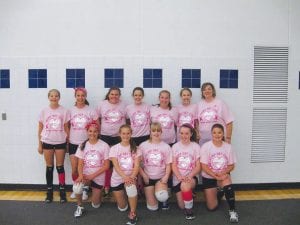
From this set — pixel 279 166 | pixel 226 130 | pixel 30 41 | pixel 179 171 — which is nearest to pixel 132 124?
pixel 179 171

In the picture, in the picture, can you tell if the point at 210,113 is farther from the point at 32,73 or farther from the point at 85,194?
the point at 32,73

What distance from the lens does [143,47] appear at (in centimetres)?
431

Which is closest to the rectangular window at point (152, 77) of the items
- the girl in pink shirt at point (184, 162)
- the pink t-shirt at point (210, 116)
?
the pink t-shirt at point (210, 116)

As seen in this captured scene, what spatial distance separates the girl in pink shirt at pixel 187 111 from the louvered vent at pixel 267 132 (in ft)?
3.11

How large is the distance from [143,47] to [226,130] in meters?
1.52

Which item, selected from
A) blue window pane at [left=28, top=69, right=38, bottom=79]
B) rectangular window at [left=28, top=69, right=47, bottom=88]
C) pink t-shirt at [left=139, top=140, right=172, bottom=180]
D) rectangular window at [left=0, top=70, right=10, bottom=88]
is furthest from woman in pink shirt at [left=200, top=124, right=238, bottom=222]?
rectangular window at [left=0, top=70, right=10, bottom=88]

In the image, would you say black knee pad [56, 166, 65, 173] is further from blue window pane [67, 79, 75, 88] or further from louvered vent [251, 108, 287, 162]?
louvered vent [251, 108, 287, 162]

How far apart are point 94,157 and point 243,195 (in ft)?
6.60

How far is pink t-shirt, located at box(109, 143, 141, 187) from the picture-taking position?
3.57m

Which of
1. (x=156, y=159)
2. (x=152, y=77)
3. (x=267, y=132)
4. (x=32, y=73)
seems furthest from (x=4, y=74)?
(x=267, y=132)

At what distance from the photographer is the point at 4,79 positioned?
4.38 m

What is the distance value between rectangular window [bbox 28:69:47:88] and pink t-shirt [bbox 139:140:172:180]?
5.62ft

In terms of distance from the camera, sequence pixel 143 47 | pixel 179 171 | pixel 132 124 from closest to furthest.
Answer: pixel 179 171 < pixel 132 124 < pixel 143 47

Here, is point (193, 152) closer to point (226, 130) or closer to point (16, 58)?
point (226, 130)
